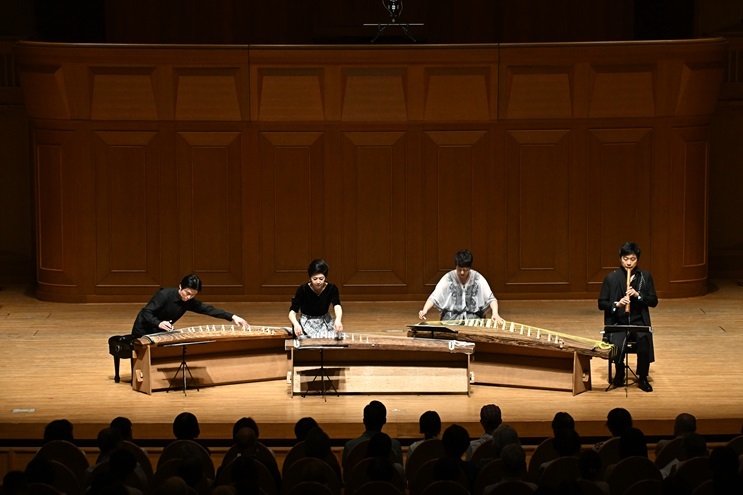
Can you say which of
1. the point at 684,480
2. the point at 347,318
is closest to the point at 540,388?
Answer: the point at 347,318

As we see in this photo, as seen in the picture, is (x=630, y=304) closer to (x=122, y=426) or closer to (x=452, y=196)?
(x=452, y=196)

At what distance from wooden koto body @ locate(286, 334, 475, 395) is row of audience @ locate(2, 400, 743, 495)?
7.16ft

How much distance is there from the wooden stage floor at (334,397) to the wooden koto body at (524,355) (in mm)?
123

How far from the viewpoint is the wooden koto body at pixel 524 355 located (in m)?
9.68

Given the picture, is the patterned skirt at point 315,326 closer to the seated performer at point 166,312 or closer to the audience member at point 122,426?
the seated performer at point 166,312

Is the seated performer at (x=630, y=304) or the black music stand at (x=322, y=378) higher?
the seated performer at (x=630, y=304)

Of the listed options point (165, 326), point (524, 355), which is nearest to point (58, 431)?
point (165, 326)

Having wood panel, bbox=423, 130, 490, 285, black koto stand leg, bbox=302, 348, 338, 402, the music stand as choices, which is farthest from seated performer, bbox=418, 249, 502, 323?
wood panel, bbox=423, 130, 490, 285

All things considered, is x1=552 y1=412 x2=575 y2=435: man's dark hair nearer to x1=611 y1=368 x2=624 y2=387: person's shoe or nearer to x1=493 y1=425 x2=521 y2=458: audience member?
x1=493 y1=425 x2=521 y2=458: audience member

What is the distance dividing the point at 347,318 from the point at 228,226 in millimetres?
1720

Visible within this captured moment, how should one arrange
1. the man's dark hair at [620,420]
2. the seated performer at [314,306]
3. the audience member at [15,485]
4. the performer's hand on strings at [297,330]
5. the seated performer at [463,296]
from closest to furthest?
the audience member at [15,485] → the man's dark hair at [620,420] → the performer's hand on strings at [297,330] → the seated performer at [314,306] → the seated performer at [463,296]

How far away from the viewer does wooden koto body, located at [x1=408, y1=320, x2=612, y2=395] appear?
968cm

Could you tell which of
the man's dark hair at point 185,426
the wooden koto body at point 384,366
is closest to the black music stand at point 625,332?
the wooden koto body at point 384,366

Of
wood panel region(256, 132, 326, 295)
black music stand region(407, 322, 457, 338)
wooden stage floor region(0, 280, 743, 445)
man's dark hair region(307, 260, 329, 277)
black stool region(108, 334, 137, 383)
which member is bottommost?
wooden stage floor region(0, 280, 743, 445)
